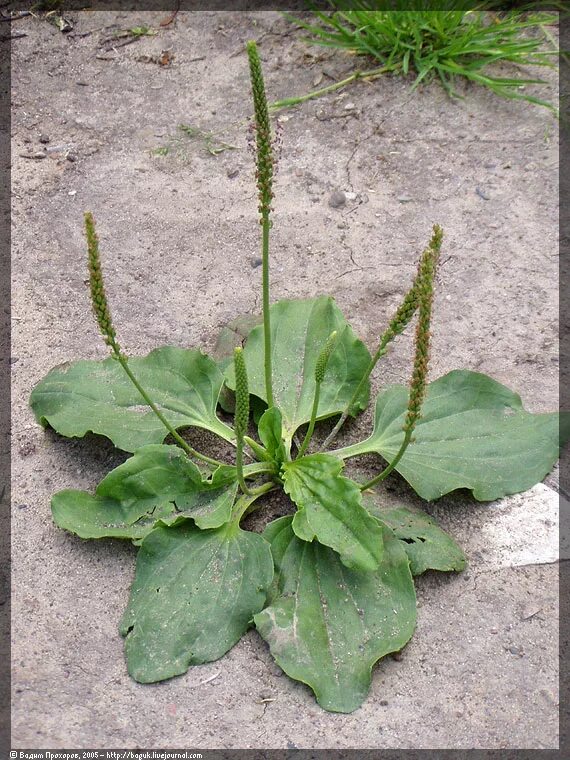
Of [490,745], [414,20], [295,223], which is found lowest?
[490,745]

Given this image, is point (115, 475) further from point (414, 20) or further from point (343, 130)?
point (414, 20)

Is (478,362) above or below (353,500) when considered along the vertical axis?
below

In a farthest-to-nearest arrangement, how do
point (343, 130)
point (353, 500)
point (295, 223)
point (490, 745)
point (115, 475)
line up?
1. point (343, 130)
2. point (295, 223)
3. point (115, 475)
4. point (353, 500)
5. point (490, 745)

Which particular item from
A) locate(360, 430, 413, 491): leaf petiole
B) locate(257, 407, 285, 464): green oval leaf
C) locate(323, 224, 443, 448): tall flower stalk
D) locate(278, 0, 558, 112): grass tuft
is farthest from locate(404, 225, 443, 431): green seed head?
locate(278, 0, 558, 112): grass tuft

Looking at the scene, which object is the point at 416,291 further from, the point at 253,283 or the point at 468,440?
the point at 253,283

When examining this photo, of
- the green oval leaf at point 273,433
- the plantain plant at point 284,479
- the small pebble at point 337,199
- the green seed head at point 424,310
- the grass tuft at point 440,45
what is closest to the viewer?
the green seed head at point 424,310

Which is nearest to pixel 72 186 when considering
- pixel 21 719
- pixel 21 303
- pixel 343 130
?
pixel 21 303

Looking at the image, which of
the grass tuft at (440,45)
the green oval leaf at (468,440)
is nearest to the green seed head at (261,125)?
the green oval leaf at (468,440)

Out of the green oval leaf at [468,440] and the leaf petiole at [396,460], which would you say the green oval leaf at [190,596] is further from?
the green oval leaf at [468,440]
